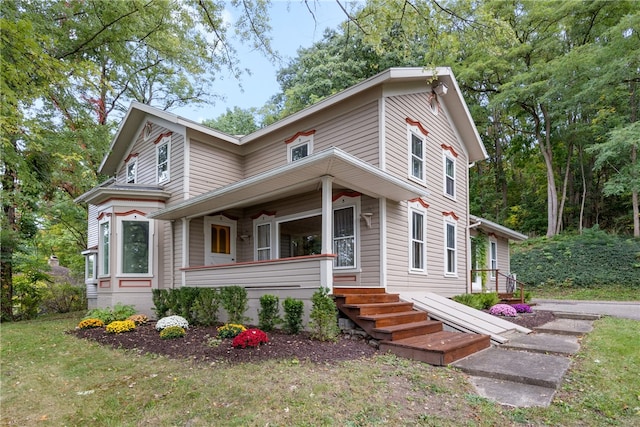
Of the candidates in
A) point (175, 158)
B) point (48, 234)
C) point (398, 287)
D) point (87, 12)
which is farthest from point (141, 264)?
point (48, 234)

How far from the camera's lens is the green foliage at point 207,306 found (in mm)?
8019

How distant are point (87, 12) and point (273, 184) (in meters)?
5.98

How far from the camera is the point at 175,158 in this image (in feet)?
36.5

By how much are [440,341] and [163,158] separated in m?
9.58

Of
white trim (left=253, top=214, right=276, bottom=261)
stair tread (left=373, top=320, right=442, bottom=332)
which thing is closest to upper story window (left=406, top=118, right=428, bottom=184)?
stair tread (left=373, top=320, right=442, bottom=332)

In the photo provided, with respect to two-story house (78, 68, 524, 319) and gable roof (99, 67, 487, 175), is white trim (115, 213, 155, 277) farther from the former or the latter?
gable roof (99, 67, 487, 175)

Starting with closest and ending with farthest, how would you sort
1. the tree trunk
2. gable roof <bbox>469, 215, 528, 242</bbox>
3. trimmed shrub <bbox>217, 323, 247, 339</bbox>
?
trimmed shrub <bbox>217, 323, 247, 339</bbox> → gable roof <bbox>469, 215, 528, 242</bbox> → the tree trunk

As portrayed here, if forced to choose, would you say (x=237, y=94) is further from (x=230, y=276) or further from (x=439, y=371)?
(x=439, y=371)

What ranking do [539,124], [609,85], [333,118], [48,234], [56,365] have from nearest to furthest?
[56,365], [333,118], [609,85], [48,234], [539,124]

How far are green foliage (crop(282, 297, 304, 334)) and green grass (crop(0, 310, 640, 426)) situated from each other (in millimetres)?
1691

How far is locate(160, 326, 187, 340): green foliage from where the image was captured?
690cm

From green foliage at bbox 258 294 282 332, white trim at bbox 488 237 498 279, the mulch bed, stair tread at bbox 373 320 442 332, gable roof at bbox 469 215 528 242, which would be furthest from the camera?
white trim at bbox 488 237 498 279

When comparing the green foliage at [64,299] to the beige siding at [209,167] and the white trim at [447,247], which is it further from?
the white trim at [447,247]

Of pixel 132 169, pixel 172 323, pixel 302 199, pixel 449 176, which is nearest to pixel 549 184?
pixel 449 176
